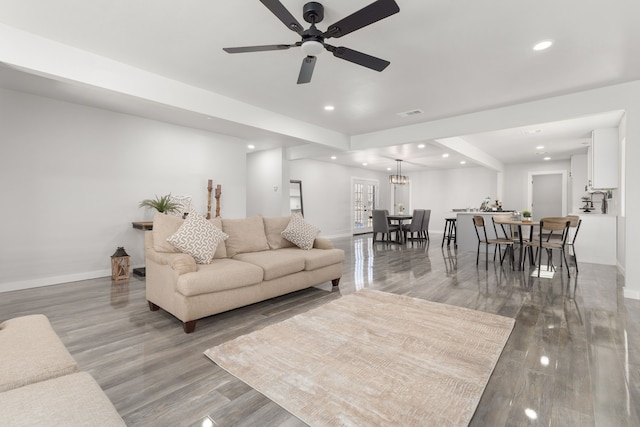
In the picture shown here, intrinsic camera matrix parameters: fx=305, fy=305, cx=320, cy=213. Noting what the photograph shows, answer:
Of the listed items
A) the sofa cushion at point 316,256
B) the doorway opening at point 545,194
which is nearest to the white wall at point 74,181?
the sofa cushion at point 316,256

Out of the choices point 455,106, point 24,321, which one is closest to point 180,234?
point 24,321

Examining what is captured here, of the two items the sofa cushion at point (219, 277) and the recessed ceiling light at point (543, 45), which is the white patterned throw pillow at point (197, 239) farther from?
the recessed ceiling light at point (543, 45)

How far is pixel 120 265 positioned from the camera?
4492 mm

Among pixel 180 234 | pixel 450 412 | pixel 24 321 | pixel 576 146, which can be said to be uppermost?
pixel 576 146

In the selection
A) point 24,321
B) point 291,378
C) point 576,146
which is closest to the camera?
point 24,321

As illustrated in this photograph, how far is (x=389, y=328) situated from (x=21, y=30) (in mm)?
4301

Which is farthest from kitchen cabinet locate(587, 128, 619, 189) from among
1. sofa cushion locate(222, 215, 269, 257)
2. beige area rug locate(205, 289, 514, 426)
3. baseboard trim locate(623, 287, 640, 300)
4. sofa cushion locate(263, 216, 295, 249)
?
sofa cushion locate(222, 215, 269, 257)

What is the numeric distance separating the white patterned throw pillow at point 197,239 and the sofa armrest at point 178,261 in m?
0.15

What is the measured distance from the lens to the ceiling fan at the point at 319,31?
6.58ft

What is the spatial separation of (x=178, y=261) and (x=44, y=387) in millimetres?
1801

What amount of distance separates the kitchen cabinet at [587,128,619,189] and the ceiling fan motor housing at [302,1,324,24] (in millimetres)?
5847

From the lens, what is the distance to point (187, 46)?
305 cm

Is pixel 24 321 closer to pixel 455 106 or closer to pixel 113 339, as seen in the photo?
pixel 113 339

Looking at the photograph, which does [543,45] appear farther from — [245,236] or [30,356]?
[30,356]
